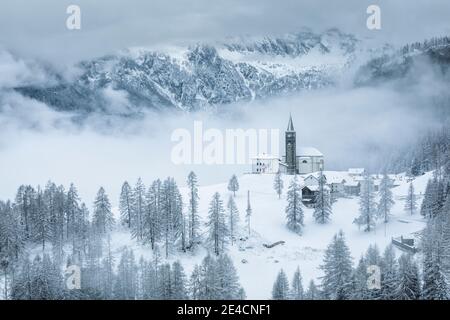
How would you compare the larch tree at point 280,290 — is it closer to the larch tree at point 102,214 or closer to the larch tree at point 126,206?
the larch tree at point 126,206

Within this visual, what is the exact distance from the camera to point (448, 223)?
5088 cm

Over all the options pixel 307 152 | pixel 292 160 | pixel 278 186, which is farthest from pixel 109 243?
pixel 307 152

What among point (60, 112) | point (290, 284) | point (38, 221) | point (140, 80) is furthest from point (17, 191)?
point (140, 80)

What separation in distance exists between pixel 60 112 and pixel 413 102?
107289mm

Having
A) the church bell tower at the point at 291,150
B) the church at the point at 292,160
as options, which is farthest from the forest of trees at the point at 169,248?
the church bell tower at the point at 291,150

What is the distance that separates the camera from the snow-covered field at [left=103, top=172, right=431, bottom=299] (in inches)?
2040

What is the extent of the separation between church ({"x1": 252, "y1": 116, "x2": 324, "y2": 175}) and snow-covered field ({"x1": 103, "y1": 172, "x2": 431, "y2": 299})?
16816 millimetres

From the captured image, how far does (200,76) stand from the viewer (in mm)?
176875

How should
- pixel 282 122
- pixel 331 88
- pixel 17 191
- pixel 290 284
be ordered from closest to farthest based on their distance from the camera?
1. pixel 290 284
2. pixel 17 191
3. pixel 282 122
4. pixel 331 88

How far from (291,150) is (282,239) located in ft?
116

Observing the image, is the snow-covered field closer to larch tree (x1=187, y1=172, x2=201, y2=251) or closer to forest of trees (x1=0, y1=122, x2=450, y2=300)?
forest of trees (x1=0, y1=122, x2=450, y2=300)

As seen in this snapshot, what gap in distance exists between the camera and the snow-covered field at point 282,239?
170 ft

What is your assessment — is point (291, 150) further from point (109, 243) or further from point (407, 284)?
point (407, 284)
